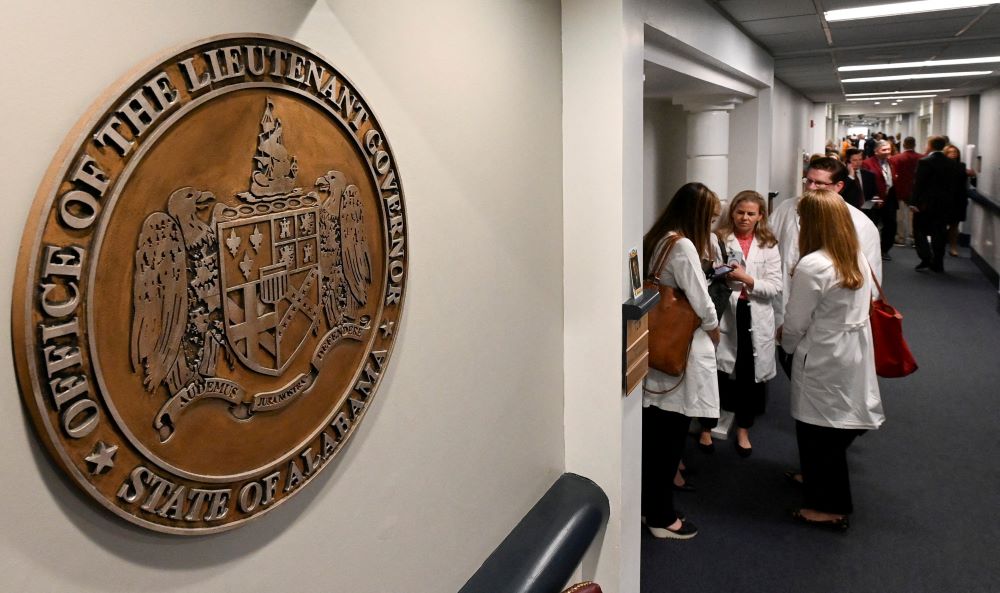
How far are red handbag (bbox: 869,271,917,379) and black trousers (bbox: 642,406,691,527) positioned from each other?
108 centimetres

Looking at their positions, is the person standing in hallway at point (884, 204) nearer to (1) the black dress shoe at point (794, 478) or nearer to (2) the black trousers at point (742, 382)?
(2) the black trousers at point (742, 382)

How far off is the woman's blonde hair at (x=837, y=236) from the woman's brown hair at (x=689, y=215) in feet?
1.53

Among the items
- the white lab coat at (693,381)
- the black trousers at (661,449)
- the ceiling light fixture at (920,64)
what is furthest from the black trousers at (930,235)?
the black trousers at (661,449)

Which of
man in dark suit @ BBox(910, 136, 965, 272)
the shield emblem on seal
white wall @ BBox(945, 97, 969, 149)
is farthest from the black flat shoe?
white wall @ BBox(945, 97, 969, 149)

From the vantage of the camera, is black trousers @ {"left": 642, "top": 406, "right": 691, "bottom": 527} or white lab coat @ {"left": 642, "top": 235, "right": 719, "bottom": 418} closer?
white lab coat @ {"left": 642, "top": 235, "right": 719, "bottom": 418}

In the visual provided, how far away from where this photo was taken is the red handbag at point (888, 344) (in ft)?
12.4

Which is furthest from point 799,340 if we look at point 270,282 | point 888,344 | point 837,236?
point 270,282

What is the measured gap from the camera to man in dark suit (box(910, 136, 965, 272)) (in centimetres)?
982

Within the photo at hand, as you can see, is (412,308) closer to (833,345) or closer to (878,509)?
(833,345)

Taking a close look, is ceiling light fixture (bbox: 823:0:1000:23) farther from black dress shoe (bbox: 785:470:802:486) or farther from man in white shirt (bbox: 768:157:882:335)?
black dress shoe (bbox: 785:470:802:486)

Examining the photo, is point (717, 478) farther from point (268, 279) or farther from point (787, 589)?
point (268, 279)

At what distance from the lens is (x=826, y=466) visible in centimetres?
377

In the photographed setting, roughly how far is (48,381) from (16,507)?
0.14m

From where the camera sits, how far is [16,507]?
2.70 feet
